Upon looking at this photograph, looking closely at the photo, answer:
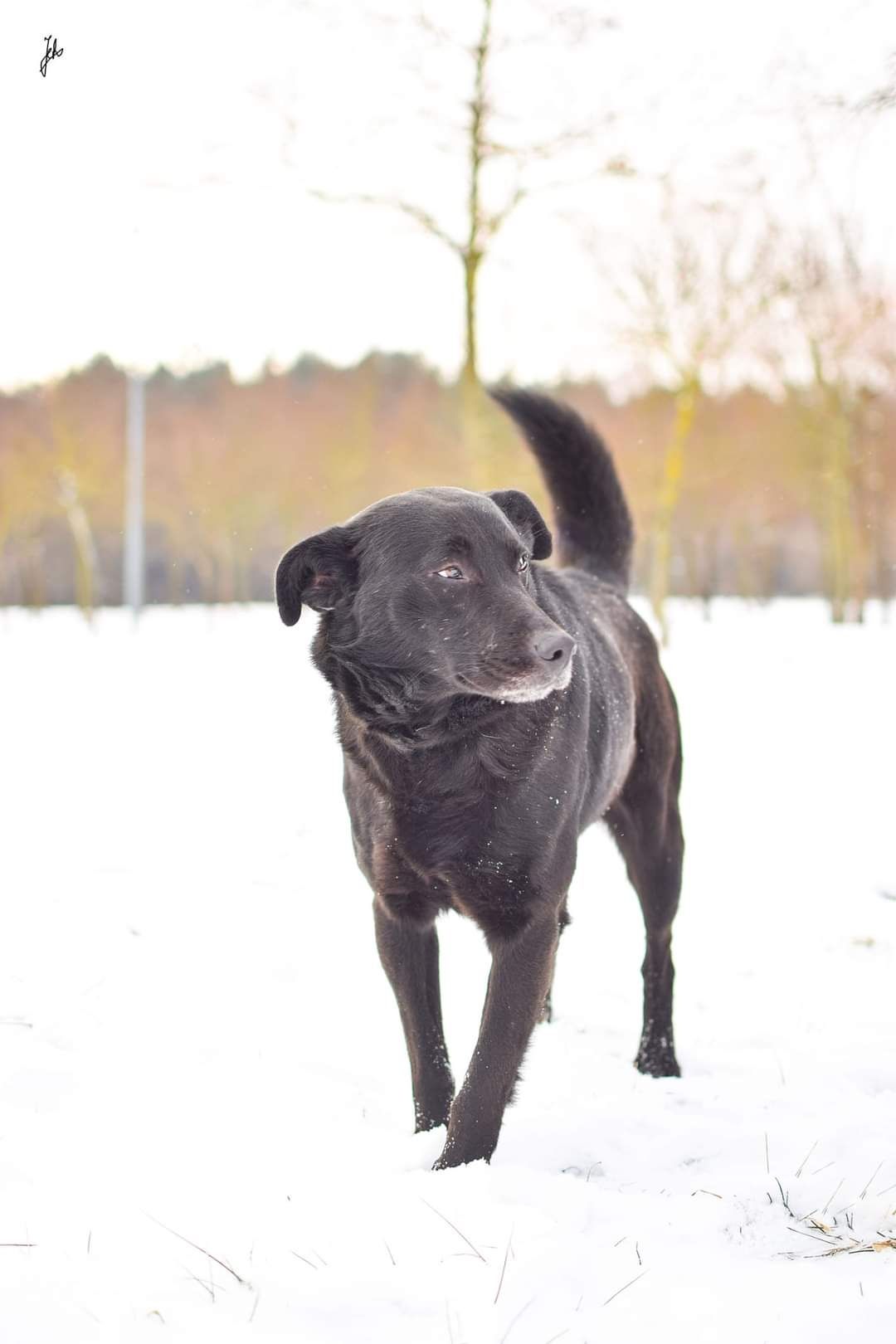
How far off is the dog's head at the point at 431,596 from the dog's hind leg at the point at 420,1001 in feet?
2.01

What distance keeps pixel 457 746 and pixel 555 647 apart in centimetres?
40

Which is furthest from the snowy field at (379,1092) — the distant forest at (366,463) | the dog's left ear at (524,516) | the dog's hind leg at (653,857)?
the distant forest at (366,463)

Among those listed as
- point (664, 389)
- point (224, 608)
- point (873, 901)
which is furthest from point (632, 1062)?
point (224, 608)

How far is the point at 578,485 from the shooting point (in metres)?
4.41

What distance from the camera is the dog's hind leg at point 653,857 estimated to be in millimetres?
3820

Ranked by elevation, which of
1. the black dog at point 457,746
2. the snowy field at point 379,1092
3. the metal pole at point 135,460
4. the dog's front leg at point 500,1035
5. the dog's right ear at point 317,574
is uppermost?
the metal pole at point 135,460

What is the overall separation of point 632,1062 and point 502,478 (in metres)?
11.3

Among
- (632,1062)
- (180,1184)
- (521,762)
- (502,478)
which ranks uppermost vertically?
(502,478)

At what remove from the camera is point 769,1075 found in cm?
339

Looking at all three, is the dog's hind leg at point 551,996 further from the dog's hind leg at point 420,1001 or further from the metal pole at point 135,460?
the metal pole at point 135,460

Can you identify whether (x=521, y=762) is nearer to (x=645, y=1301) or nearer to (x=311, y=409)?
(x=645, y=1301)

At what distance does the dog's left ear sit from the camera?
3.28 meters

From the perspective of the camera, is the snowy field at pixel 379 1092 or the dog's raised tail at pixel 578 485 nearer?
the snowy field at pixel 379 1092

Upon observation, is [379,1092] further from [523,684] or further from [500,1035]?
[523,684]
